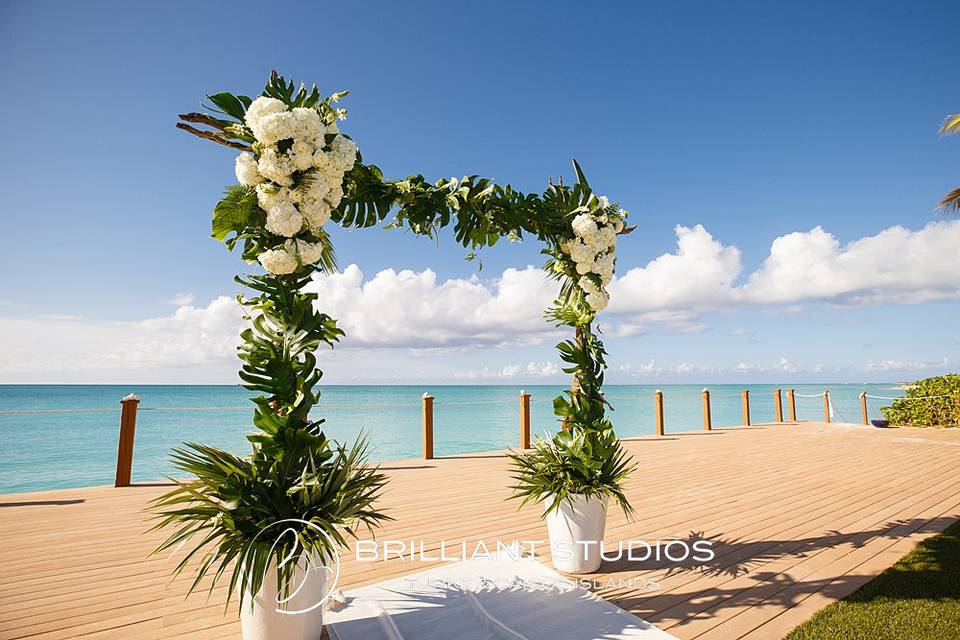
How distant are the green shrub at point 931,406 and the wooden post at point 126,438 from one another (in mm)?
A: 17348

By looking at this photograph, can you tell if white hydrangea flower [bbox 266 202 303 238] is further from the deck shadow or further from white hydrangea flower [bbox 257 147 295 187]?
the deck shadow

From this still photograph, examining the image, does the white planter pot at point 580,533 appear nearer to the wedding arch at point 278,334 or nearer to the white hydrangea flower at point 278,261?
the wedding arch at point 278,334

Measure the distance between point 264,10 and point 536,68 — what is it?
454cm

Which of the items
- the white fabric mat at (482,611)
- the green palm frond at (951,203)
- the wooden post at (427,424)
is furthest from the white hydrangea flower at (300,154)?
the green palm frond at (951,203)

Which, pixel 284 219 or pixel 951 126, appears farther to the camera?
pixel 951 126

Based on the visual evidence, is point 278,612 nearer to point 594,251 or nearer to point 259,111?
point 259,111

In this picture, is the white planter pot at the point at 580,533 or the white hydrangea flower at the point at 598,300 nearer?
the white planter pot at the point at 580,533

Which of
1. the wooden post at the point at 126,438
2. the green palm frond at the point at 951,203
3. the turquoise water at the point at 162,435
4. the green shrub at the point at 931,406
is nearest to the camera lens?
the wooden post at the point at 126,438

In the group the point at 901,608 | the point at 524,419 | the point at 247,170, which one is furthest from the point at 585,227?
the point at 524,419

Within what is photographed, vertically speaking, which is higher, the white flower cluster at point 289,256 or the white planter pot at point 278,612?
the white flower cluster at point 289,256

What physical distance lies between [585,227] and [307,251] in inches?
82.0

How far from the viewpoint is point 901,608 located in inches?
100

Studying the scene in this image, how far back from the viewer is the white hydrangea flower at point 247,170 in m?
2.20

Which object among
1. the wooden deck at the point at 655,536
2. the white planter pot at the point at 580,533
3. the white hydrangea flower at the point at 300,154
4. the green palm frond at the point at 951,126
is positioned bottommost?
the wooden deck at the point at 655,536
